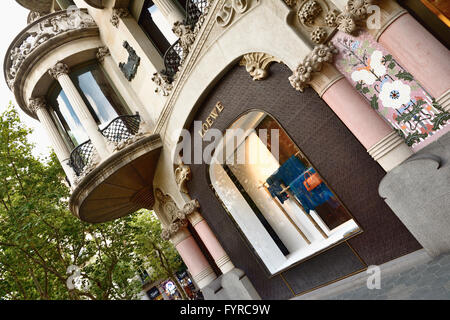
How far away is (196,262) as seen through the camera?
10.2 metres

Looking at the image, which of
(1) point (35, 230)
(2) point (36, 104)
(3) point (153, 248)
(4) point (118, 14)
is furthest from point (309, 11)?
(3) point (153, 248)

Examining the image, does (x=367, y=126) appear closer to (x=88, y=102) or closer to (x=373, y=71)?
(x=373, y=71)

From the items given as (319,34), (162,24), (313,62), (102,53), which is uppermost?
(102,53)

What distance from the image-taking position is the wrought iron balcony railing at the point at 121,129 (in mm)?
9641

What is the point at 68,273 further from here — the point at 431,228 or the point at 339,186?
the point at 431,228

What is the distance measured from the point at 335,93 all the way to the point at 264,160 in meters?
4.02

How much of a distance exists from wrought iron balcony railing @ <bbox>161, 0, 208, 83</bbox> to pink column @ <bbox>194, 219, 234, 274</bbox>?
4.38m

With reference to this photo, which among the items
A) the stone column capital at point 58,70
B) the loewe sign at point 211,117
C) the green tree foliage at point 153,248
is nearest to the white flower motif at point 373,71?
the loewe sign at point 211,117

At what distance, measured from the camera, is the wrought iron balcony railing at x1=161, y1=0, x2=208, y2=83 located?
7.88 meters

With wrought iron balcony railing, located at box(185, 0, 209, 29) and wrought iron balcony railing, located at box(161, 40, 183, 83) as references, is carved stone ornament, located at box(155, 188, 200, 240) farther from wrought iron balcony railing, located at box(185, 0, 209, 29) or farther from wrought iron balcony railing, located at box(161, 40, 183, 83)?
wrought iron balcony railing, located at box(185, 0, 209, 29)

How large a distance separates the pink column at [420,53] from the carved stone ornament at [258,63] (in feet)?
7.24

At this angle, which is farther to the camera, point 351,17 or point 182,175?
point 182,175

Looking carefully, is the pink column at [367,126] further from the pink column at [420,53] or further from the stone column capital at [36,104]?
the stone column capital at [36,104]

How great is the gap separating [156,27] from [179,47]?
5.93 feet
